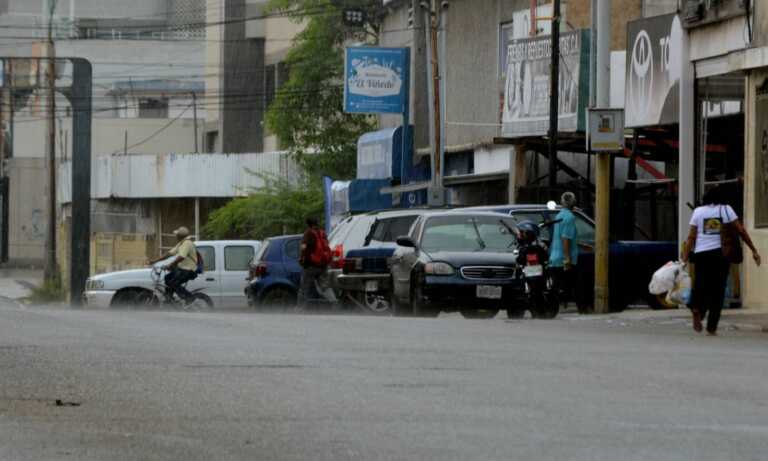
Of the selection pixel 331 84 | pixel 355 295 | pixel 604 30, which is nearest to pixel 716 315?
pixel 604 30

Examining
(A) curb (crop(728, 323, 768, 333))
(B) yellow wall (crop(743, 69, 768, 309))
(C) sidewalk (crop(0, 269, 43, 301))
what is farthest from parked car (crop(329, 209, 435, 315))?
(C) sidewalk (crop(0, 269, 43, 301))

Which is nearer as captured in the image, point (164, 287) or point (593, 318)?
point (593, 318)

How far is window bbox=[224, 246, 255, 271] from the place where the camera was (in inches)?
1404

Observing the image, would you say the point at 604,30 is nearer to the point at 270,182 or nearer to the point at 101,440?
the point at 101,440

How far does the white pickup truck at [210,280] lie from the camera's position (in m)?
33.6

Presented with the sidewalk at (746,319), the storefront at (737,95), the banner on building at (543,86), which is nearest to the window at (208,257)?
the banner on building at (543,86)

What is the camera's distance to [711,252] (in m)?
19.6

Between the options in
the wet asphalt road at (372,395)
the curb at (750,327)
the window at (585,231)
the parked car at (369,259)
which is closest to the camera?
the wet asphalt road at (372,395)

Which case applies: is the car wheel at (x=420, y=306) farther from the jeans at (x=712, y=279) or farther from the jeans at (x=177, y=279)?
the jeans at (x=177, y=279)

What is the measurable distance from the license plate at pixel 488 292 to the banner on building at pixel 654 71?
4741 mm

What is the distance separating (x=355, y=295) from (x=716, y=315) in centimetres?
1049

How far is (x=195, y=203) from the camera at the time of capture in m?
64.0

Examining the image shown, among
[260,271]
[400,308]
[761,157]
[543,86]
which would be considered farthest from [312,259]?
[761,157]

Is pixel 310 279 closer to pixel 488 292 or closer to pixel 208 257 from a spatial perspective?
pixel 208 257
